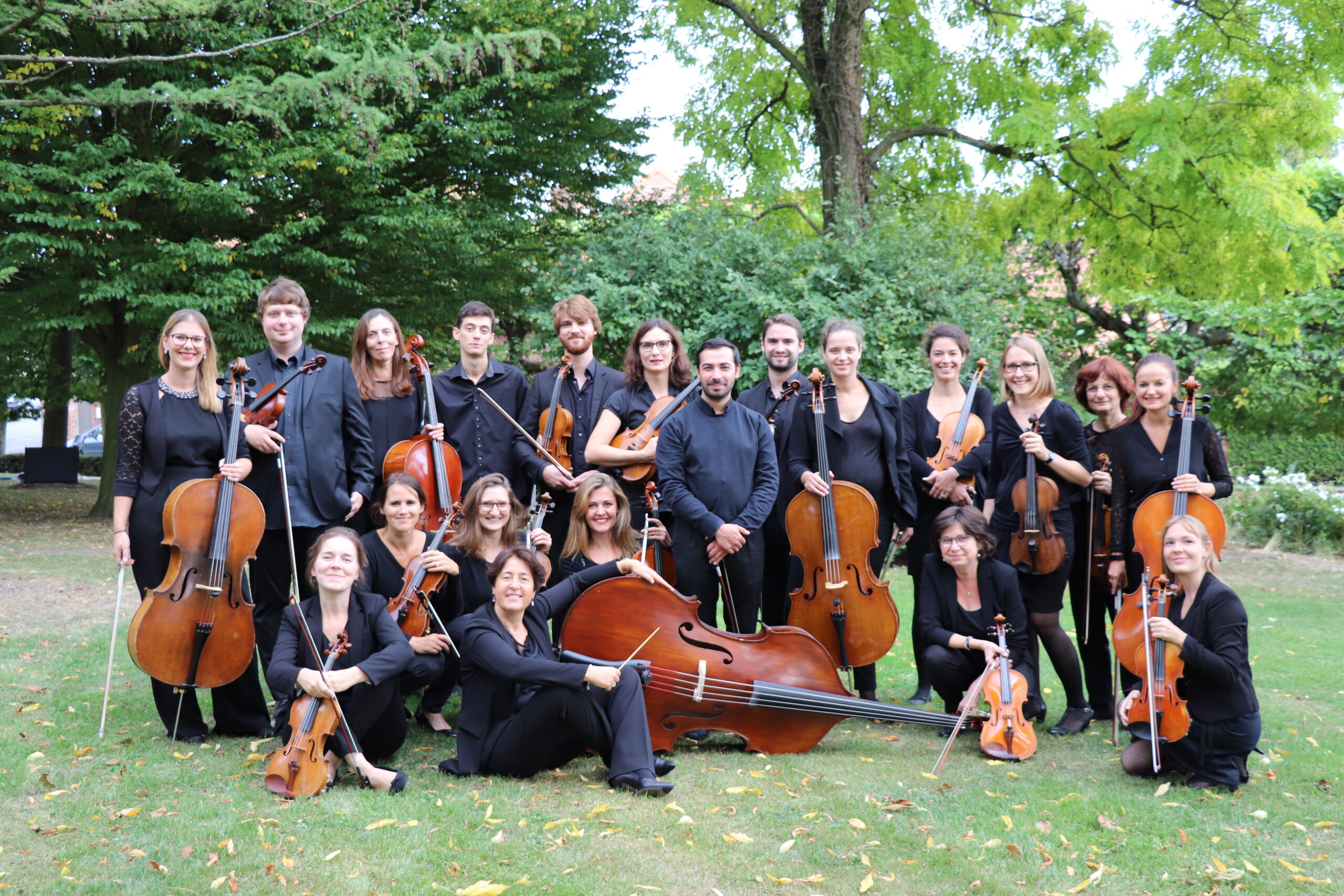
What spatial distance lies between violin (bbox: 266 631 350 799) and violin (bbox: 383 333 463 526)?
891mm

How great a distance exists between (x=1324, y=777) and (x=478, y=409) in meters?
3.63

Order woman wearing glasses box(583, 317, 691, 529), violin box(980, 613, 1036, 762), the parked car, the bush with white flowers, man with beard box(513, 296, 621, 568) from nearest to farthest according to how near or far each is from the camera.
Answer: violin box(980, 613, 1036, 762), woman wearing glasses box(583, 317, 691, 529), man with beard box(513, 296, 621, 568), the bush with white flowers, the parked car

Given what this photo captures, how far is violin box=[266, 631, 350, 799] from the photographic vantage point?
10.7ft

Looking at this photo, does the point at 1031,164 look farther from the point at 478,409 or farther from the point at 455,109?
the point at 478,409

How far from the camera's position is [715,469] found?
13.7 ft

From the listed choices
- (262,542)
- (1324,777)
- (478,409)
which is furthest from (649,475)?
(1324,777)

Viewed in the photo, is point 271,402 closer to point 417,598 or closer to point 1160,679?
point 417,598

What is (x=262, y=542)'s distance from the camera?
404 centimetres

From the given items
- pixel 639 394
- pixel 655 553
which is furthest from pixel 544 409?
pixel 655 553

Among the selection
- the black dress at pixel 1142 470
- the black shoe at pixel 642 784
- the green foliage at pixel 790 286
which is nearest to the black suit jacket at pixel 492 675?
the black shoe at pixel 642 784

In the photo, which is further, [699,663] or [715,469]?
[715,469]

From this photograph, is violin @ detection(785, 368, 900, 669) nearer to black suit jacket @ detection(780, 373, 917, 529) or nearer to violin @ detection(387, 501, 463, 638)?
black suit jacket @ detection(780, 373, 917, 529)

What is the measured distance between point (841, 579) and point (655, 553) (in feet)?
2.46

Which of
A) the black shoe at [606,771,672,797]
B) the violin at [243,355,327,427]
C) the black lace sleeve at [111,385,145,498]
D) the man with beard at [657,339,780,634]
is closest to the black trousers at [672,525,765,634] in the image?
the man with beard at [657,339,780,634]
